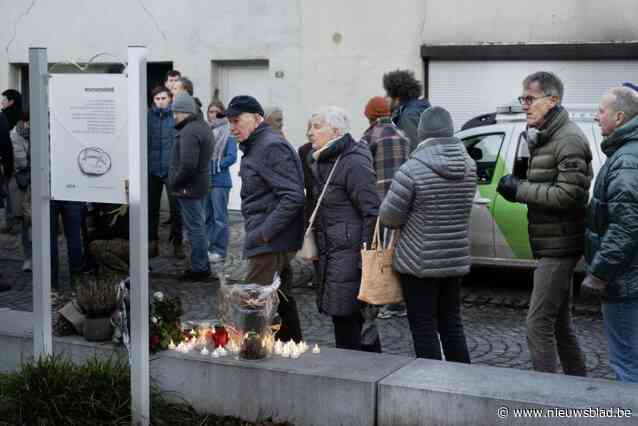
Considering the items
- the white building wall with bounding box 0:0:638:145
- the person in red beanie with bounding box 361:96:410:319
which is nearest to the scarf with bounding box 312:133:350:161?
the person in red beanie with bounding box 361:96:410:319

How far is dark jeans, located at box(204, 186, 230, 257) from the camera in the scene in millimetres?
11664

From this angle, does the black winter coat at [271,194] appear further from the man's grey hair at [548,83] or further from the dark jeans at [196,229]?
the dark jeans at [196,229]

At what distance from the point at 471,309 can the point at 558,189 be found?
377 centimetres

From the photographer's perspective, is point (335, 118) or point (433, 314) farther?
point (335, 118)

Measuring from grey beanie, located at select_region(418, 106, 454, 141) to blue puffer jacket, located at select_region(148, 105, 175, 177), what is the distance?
17.5 feet

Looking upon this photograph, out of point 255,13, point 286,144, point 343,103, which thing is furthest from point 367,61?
point 286,144

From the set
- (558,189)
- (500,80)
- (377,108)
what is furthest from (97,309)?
(500,80)

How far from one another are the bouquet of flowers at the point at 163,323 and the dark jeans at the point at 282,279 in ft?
2.08

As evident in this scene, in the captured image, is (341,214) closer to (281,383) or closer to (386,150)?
(281,383)

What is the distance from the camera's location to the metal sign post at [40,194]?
5879mm

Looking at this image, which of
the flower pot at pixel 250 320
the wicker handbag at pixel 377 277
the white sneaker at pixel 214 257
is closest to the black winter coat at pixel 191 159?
the white sneaker at pixel 214 257

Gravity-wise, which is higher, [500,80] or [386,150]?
[500,80]

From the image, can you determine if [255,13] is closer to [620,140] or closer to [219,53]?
[219,53]

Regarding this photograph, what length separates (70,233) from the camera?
10.3 meters
